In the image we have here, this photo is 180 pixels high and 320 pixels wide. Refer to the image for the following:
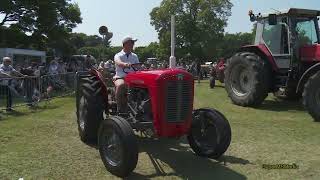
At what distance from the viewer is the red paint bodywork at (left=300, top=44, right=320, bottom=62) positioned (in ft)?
39.8

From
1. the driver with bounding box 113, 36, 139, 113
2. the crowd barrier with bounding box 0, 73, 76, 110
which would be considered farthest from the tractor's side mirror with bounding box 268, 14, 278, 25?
the crowd barrier with bounding box 0, 73, 76, 110

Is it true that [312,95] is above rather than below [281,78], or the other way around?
below

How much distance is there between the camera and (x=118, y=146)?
6469mm

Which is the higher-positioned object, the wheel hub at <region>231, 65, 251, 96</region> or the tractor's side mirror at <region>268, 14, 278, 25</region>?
the tractor's side mirror at <region>268, 14, 278, 25</region>

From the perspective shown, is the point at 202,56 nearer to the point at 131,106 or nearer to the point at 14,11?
the point at 14,11

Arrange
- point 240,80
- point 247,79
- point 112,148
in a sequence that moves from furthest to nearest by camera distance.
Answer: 1. point 240,80
2. point 247,79
3. point 112,148

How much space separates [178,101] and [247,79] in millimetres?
7253

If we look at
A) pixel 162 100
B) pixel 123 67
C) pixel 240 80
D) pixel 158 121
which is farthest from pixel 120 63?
Answer: pixel 240 80

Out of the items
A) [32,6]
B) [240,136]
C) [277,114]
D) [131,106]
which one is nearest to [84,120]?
[131,106]

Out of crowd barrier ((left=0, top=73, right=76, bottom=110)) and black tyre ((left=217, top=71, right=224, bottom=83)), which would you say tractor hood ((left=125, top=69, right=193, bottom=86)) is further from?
black tyre ((left=217, top=71, right=224, bottom=83))

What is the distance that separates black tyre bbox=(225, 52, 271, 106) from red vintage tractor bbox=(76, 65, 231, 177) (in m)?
5.82

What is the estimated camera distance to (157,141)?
8711 millimetres

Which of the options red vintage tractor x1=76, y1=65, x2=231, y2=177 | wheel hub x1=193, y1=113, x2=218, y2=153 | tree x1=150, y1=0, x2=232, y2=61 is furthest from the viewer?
tree x1=150, y1=0, x2=232, y2=61

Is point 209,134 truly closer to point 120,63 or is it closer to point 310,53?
point 120,63
